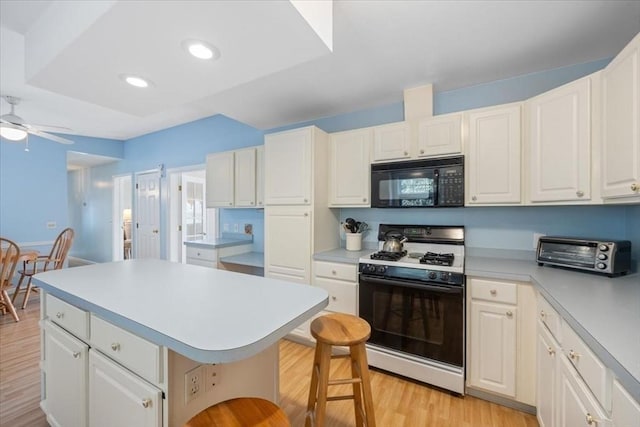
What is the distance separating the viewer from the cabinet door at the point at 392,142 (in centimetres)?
230

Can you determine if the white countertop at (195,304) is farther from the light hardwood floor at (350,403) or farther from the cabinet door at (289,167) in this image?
the cabinet door at (289,167)

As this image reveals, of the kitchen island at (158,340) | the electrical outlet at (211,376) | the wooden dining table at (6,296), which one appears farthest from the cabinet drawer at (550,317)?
the wooden dining table at (6,296)

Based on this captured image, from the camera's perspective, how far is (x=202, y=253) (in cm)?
317

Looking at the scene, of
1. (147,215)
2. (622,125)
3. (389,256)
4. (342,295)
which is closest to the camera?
(622,125)

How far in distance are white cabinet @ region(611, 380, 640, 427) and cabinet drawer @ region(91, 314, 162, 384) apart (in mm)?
1406

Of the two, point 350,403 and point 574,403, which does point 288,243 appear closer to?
point 350,403

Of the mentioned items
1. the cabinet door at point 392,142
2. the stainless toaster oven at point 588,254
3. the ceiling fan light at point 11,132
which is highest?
the ceiling fan light at point 11,132

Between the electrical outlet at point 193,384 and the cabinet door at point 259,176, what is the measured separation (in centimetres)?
222

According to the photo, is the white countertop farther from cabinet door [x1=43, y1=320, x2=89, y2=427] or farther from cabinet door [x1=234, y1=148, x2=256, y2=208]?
cabinet door [x1=234, y1=148, x2=256, y2=208]

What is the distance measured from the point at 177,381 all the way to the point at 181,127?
14.2ft

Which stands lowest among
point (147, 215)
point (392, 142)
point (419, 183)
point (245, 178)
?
point (147, 215)

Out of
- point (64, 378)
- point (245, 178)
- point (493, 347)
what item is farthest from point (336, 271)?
point (64, 378)

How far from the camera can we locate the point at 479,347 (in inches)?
69.4

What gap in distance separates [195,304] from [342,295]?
144 cm
